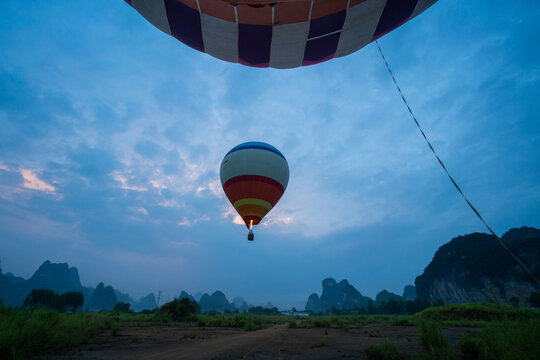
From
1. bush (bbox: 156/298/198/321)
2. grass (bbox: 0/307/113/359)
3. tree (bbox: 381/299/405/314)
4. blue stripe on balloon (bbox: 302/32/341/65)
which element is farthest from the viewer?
tree (bbox: 381/299/405/314)

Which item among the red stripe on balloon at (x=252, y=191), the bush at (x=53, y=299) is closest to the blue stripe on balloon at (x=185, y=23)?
the red stripe on balloon at (x=252, y=191)

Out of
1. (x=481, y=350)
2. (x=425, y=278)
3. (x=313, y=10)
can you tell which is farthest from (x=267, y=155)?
(x=425, y=278)

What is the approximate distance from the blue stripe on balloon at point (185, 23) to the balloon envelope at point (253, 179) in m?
8.77

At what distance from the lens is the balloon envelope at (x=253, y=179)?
41.4 feet

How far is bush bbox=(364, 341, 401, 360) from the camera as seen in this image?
14.9ft

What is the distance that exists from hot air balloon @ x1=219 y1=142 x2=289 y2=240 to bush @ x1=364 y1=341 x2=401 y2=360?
869 centimetres

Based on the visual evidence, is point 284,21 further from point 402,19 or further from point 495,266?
point 495,266

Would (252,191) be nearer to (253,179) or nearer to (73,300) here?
(253,179)

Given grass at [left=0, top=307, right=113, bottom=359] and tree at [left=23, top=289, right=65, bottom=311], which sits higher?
tree at [left=23, top=289, right=65, bottom=311]

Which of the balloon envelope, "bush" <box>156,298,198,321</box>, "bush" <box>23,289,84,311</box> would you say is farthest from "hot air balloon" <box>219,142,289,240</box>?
"bush" <box>23,289,84,311</box>

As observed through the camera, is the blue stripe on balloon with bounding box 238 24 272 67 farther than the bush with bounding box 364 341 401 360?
No

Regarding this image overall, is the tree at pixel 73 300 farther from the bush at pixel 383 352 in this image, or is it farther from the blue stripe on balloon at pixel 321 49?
the blue stripe on balloon at pixel 321 49

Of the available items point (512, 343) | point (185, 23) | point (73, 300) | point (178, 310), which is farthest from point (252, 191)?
point (73, 300)

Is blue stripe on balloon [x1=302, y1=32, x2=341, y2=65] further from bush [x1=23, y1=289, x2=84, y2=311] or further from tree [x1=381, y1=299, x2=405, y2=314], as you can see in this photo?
tree [x1=381, y1=299, x2=405, y2=314]
